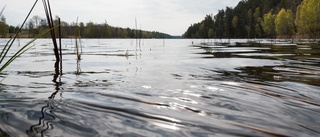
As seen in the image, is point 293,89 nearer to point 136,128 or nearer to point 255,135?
point 255,135

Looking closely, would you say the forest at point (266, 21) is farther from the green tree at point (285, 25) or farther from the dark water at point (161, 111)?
the dark water at point (161, 111)

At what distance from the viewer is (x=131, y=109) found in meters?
3.18

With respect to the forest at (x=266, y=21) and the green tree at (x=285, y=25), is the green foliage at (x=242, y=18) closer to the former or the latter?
the forest at (x=266, y=21)

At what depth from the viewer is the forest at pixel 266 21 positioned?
7019 cm

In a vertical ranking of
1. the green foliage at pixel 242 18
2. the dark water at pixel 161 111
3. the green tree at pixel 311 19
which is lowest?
the dark water at pixel 161 111

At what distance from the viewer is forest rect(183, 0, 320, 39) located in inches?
2763

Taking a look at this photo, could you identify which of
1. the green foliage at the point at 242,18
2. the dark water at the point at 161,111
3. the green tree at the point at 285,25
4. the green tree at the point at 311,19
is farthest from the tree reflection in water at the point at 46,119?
the green foliage at the point at 242,18

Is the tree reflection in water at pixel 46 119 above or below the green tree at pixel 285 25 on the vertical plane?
below

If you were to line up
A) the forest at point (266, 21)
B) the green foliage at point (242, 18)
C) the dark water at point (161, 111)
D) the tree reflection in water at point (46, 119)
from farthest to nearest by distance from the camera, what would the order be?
1. the green foliage at point (242, 18)
2. the forest at point (266, 21)
3. the dark water at point (161, 111)
4. the tree reflection in water at point (46, 119)

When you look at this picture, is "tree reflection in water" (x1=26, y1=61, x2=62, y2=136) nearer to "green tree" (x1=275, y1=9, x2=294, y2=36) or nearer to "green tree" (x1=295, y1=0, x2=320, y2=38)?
"green tree" (x1=295, y1=0, x2=320, y2=38)

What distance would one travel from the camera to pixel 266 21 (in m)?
107

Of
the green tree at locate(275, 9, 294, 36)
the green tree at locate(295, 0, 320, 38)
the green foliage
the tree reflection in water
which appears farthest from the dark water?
the green foliage

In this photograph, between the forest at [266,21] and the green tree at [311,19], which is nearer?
the green tree at [311,19]

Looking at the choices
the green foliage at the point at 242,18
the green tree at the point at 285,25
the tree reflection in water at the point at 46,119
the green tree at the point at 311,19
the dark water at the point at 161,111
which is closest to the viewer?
the tree reflection in water at the point at 46,119
